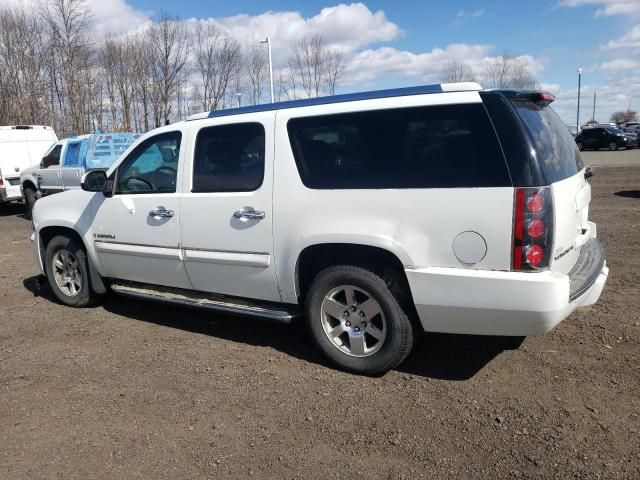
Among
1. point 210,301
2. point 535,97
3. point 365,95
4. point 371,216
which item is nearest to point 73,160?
point 210,301

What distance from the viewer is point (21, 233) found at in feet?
39.0

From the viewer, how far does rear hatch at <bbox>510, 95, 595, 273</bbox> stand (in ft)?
10.9

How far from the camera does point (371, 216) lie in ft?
12.1

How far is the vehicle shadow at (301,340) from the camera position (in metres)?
4.14

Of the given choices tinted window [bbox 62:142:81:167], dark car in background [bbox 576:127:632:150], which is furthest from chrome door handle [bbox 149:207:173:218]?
dark car in background [bbox 576:127:632:150]

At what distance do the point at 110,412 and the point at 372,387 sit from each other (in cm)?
176

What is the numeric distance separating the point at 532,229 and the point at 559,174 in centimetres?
52

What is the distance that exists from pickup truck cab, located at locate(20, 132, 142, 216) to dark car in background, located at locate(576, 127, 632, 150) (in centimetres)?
3002

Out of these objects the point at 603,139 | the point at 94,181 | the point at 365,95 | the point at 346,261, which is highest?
the point at 365,95

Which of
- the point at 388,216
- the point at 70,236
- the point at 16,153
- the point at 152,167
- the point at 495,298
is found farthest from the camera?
the point at 16,153

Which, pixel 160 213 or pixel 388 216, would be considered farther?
pixel 160 213

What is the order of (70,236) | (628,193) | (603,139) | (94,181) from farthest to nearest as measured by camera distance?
(603,139), (628,193), (70,236), (94,181)

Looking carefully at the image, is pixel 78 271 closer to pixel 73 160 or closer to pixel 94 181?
pixel 94 181

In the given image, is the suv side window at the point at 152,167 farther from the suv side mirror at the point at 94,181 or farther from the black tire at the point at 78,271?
the black tire at the point at 78,271
